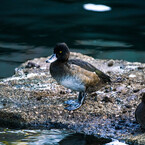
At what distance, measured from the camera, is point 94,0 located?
1290cm

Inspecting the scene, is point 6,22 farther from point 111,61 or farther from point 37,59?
point 111,61

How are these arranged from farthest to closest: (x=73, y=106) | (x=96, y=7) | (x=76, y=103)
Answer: (x=96, y=7)
(x=76, y=103)
(x=73, y=106)

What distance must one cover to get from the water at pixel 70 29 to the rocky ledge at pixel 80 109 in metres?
2.05

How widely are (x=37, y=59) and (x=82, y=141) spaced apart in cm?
417

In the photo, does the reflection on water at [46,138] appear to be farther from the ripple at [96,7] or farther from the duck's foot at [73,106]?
the ripple at [96,7]

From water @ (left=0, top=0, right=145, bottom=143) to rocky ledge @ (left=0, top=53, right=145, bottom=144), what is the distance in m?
2.05

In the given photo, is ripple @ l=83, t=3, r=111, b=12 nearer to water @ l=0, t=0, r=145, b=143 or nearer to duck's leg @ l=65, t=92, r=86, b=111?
water @ l=0, t=0, r=145, b=143

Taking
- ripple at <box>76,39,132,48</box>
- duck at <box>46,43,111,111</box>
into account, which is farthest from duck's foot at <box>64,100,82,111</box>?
ripple at <box>76,39,132,48</box>

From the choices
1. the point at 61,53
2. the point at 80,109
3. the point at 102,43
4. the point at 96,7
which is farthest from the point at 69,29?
the point at 80,109

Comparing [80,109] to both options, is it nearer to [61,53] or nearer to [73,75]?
[73,75]

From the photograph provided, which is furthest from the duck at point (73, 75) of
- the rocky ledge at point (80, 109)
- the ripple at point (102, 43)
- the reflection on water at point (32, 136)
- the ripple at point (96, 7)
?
the ripple at point (96, 7)

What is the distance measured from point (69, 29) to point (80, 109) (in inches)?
218

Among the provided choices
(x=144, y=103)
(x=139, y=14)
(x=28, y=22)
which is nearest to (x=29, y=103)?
(x=144, y=103)

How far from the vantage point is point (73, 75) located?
5453 millimetres
